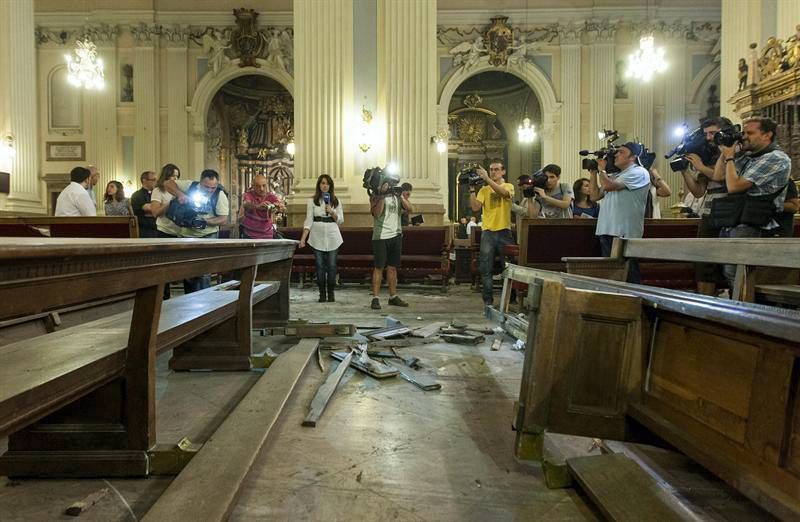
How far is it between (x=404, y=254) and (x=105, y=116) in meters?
12.1

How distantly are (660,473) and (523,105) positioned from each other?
18.8 metres

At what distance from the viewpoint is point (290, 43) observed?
51.0 feet

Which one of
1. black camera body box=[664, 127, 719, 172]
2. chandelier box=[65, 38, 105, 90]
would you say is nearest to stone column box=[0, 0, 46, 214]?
chandelier box=[65, 38, 105, 90]

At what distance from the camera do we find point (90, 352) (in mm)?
1698

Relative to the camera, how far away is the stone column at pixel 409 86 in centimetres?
929

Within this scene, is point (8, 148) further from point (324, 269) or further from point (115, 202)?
point (324, 269)

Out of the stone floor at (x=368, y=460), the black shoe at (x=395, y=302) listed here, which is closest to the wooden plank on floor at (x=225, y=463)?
the stone floor at (x=368, y=460)

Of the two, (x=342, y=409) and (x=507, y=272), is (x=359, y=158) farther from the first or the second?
(x=342, y=409)

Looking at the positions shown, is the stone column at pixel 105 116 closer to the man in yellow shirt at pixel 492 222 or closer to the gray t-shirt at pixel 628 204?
the man in yellow shirt at pixel 492 222

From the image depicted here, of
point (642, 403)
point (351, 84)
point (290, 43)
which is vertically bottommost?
point (642, 403)

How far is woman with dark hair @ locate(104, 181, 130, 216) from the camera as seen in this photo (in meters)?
7.23

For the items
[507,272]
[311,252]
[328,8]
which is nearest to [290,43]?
[328,8]

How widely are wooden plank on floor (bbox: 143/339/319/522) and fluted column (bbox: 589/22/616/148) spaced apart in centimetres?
1446

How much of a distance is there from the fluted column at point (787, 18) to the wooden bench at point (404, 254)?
20.8ft
